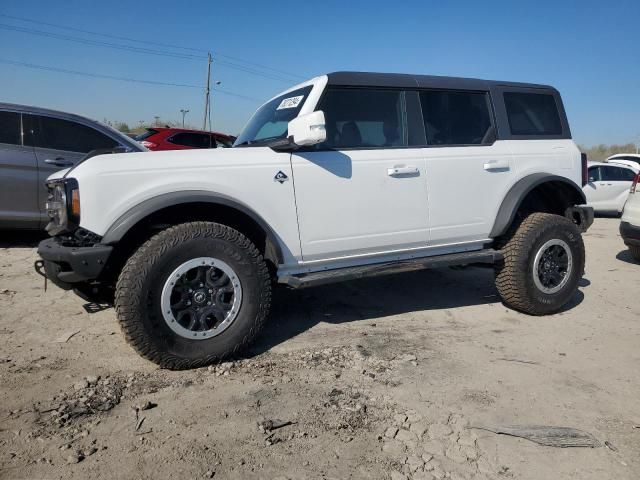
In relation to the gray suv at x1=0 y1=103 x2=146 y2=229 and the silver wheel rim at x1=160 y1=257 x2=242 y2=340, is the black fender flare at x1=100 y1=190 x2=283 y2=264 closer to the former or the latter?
the silver wheel rim at x1=160 y1=257 x2=242 y2=340

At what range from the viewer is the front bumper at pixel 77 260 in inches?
108

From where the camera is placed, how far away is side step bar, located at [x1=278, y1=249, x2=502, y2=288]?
3312mm

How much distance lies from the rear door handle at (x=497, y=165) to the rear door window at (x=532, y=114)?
366 mm

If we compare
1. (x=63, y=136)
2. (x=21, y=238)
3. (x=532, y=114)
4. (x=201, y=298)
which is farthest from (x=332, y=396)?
(x=21, y=238)

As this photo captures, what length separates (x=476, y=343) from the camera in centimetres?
363

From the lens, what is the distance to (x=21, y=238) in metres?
6.53

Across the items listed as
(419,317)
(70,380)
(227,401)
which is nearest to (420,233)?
(419,317)

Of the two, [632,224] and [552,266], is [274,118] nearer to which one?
[552,266]

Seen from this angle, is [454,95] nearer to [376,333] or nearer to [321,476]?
[376,333]

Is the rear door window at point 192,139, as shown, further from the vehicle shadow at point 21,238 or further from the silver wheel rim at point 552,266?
the silver wheel rim at point 552,266

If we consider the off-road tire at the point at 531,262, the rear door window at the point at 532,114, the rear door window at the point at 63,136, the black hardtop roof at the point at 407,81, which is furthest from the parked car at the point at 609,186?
the rear door window at the point at 63,136

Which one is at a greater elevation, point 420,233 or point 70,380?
point 420,233

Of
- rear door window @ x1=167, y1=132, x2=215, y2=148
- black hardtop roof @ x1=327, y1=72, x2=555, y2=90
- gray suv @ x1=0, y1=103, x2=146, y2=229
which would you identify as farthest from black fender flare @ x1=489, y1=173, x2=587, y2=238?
rear door window @ x1=167, y1=132, x2=215, y2=148

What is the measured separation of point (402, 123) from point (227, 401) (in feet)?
8.19
